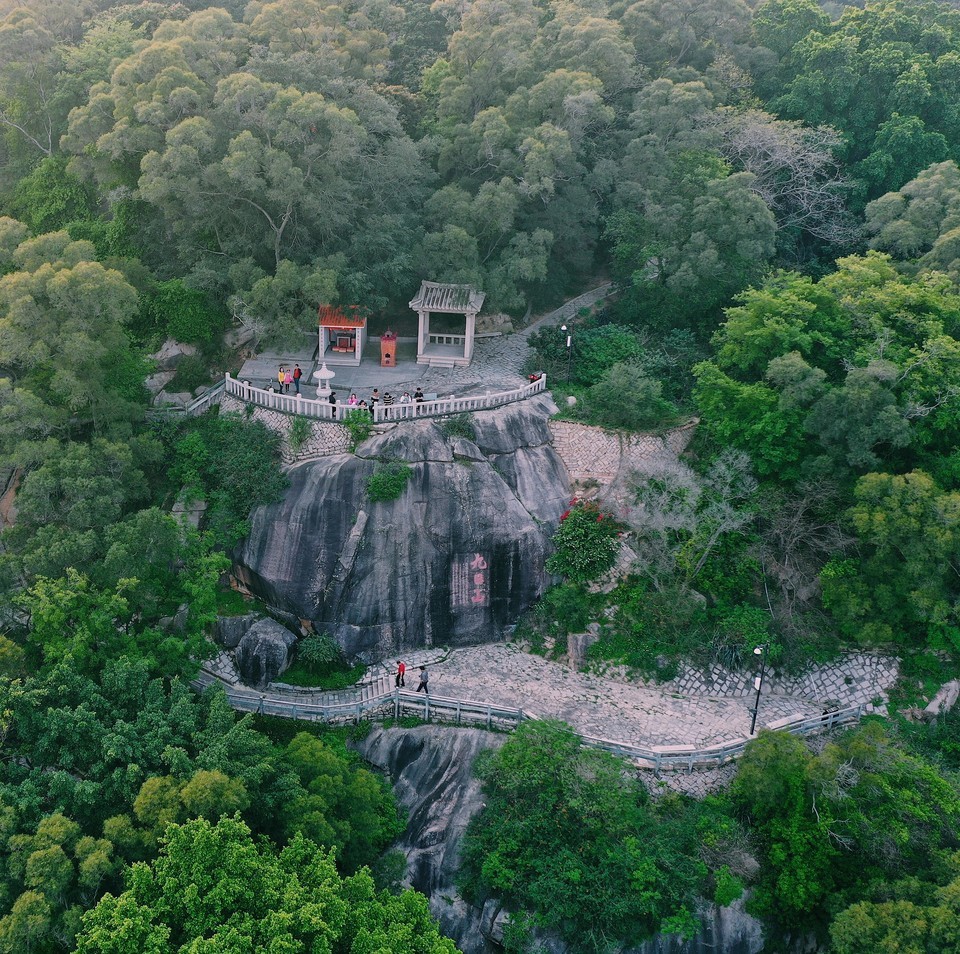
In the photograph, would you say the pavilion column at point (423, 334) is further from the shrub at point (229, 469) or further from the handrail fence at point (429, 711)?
the handrail fence at point (429, 711)

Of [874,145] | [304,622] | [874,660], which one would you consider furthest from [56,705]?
[874,145]

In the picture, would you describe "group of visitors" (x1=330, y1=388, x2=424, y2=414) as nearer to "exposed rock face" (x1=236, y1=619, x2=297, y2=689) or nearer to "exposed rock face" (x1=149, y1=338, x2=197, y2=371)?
"exposed rock face" (x1=149, y1=338, x2=197, y2=371)

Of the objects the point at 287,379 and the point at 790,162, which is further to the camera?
the point at 790,162

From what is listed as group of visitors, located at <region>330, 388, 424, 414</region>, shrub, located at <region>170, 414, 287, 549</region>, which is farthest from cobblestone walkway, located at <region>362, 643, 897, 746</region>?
group of visitors, located at <region>330, 388, 424, 414</region>

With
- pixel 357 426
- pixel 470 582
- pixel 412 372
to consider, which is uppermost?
pixel 357 426

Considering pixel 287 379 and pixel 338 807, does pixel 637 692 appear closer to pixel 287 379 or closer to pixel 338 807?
pixel 338 807

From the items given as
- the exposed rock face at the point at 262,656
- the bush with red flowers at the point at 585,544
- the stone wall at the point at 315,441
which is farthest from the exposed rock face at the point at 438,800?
the stone wall at the point at 315,441

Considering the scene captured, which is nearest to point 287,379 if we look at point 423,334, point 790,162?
point 423,334
